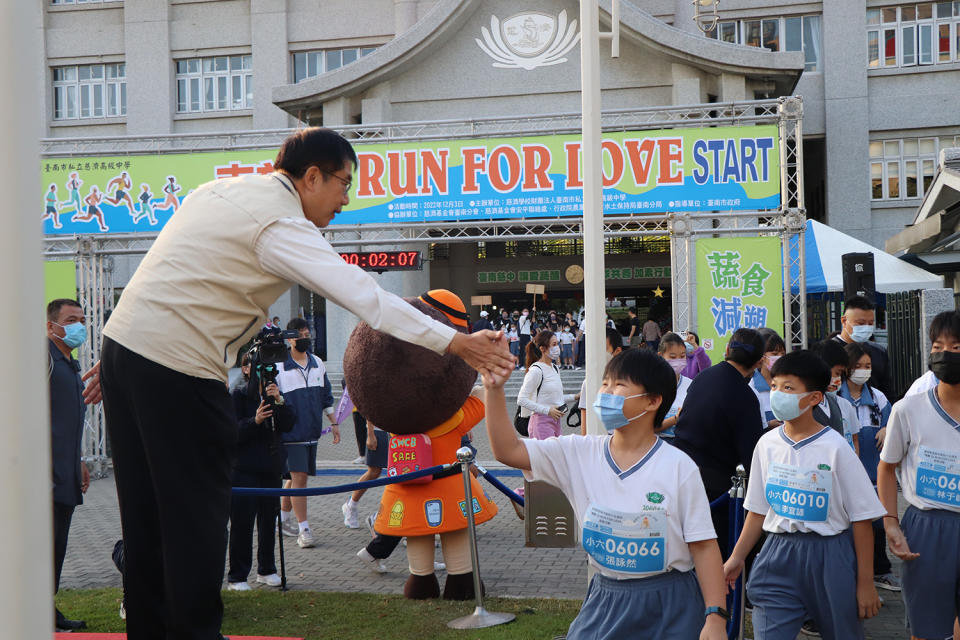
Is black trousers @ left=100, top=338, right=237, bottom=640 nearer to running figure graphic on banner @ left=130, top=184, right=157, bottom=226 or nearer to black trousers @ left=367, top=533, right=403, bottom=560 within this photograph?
black trousers @ left=367, top=533, right=403, bottom=560

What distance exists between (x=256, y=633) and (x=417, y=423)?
1.66 metres

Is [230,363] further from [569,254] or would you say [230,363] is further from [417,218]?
[569,254]

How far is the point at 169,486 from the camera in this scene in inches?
107

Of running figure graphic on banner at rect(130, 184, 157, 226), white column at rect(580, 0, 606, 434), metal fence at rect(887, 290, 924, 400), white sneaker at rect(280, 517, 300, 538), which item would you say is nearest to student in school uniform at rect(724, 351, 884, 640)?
white column at rect(580, 0, 606, 434)

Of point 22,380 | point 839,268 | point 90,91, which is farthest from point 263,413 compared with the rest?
point 90,91

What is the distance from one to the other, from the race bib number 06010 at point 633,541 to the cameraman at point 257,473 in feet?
13.0

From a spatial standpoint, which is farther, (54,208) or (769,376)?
(54,208)

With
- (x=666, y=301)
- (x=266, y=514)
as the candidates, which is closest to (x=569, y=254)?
(x=666, y=301)

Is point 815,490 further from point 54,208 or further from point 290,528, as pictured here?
point 54,208

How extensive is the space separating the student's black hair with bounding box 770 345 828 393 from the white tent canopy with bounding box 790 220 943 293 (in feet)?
39.4

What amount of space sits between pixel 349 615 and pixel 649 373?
3508 mm

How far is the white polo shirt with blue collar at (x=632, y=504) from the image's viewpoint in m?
3.09

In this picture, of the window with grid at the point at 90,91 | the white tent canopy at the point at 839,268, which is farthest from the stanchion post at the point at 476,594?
the window with grid at the point at 90,91

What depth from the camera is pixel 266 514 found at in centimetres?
688
